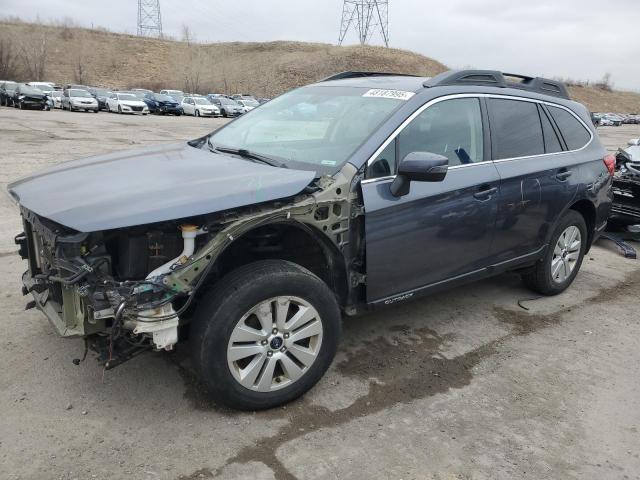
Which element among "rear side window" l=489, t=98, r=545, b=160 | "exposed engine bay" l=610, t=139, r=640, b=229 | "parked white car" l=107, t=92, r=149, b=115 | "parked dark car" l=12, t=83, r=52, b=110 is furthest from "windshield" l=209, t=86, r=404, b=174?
"parked dark car" l=12, t=83, r=52, b=110

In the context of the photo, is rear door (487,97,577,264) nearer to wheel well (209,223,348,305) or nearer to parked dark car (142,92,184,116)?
wheel well (209,223,348,305)

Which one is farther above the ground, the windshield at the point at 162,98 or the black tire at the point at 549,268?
the windshield at the point at 162,98

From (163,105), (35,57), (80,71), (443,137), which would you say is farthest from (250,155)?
(35,57)

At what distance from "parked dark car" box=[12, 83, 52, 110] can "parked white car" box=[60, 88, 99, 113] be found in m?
1.34

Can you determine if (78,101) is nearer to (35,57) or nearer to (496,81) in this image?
(496,81)

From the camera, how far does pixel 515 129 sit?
13.9 ft

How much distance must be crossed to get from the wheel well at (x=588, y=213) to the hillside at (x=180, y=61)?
60.8 m

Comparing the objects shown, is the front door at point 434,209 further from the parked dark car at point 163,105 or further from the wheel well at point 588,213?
the parked dark car at point 163,105

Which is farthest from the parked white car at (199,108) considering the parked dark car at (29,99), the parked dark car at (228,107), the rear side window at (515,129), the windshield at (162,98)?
the rear side window at (515,129)

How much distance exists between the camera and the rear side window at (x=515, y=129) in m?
4.07

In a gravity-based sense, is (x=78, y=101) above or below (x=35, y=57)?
below

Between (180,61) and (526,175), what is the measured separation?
265 ft

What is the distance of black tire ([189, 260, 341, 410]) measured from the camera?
2.73 metres

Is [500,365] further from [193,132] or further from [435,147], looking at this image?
[193,132]
